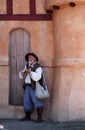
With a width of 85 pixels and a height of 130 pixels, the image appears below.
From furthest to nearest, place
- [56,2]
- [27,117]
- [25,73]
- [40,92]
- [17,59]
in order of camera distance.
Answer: [17,59] → [27,117] → [25,73] → [56,2] → [40,92]

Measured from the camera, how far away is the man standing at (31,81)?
1159 centimetres

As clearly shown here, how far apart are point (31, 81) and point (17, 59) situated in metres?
0.93

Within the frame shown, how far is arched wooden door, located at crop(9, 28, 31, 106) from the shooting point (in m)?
12.3

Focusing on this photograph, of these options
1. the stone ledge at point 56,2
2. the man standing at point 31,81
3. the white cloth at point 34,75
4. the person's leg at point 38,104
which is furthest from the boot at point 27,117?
the stone ledge at point 56,2

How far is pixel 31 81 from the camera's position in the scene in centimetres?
1168

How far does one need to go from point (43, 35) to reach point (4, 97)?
1.88 meters

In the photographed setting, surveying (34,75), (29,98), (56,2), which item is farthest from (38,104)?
(56,2)

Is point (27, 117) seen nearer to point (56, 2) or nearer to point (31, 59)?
point (31, 59)

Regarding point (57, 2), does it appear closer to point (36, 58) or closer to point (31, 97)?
point (36, 58)

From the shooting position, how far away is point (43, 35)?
40.1 ft

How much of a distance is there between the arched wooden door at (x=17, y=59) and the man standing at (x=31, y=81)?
1.47 feet

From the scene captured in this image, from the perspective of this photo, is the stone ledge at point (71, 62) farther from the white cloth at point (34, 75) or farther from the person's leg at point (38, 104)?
the person's leg at point (38, 104)

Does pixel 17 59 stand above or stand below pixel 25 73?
above

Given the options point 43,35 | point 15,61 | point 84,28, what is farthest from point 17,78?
point 84,28
